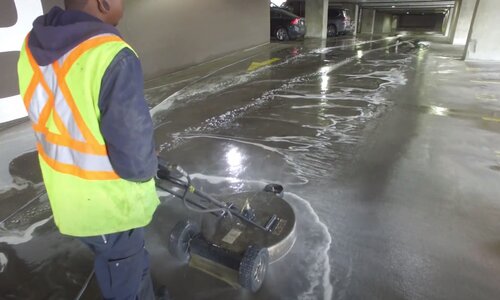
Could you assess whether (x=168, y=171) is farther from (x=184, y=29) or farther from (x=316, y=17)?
(x=316, y=17)

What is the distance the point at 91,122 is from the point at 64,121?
0.11 m

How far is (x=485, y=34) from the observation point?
10.5 metres

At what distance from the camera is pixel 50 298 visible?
6.48ft

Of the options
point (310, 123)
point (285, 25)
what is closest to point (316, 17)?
point (285, 25)

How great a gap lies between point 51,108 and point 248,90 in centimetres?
567

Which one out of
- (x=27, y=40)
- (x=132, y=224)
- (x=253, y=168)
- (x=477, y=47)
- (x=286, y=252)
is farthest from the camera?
(x=477, y=47)

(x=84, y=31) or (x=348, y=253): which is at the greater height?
(x=84, y=31)

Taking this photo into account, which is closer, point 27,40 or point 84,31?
point 84,31

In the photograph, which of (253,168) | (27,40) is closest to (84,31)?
(27,40)

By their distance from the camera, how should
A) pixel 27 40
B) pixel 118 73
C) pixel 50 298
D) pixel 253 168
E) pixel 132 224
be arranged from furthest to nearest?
pixel 253 168 < pixel 50 298 < pixel 132 224 < pixel 27 40 < pixel 118 73

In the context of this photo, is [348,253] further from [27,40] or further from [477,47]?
[477,47]

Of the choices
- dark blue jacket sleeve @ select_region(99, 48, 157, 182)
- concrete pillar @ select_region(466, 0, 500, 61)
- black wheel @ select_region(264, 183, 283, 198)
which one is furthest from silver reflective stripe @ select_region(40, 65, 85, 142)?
concrete pillar @ select_region(466, 0, 500, 61)

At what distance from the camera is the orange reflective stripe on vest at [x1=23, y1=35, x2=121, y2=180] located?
1146 mm

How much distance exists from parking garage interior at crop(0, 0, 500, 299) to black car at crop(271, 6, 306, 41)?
7.62 m
